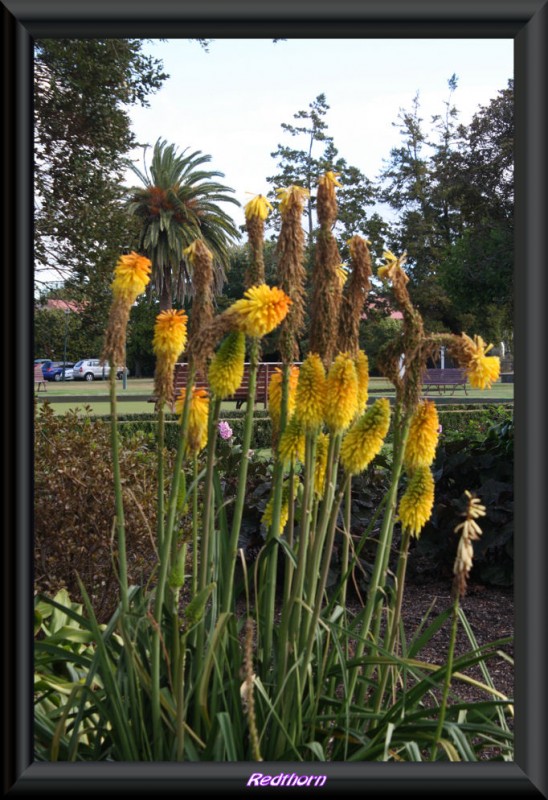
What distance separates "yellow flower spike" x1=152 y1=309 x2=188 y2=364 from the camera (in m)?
1.81

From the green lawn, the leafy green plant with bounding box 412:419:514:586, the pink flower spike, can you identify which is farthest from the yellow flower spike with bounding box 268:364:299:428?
the green lawn

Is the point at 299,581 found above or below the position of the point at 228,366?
below

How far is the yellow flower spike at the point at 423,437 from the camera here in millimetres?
1808

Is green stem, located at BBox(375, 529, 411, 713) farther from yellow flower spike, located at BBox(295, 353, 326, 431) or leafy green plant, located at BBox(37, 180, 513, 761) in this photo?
yellow flower spike, located at BBox(295, 353, 326, 431)

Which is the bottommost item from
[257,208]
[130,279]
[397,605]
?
[397,605]

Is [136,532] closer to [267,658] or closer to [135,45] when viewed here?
[267,658]

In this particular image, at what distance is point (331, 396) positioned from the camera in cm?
170

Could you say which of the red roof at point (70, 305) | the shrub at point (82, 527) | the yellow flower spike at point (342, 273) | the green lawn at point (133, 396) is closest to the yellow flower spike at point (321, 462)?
the yellow flower spike at point (342, 273)

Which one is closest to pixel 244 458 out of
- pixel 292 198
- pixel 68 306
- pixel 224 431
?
pixel 292 198

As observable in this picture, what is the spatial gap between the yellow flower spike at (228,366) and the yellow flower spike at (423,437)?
1.30ft

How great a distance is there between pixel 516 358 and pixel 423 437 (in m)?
0.35

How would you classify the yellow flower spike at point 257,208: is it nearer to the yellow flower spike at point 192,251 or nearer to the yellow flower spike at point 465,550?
the yellow flower spike at point 192,251

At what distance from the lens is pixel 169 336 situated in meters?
1.81

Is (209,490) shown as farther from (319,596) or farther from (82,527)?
(82,527)
